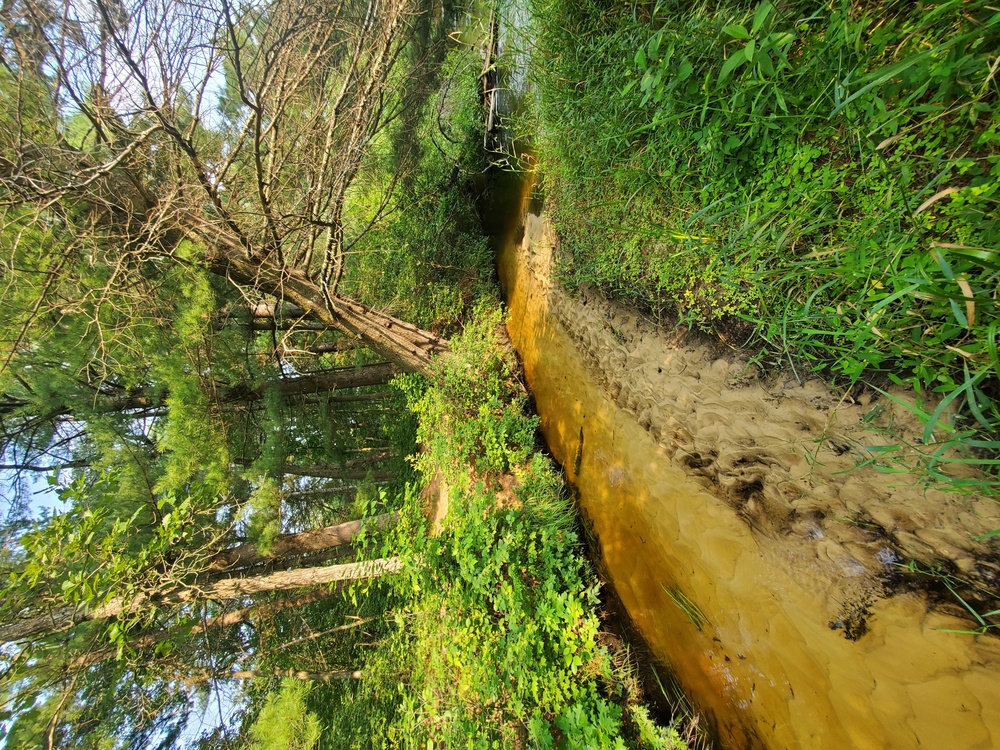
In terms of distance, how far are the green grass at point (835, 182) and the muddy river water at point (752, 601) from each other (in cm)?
56

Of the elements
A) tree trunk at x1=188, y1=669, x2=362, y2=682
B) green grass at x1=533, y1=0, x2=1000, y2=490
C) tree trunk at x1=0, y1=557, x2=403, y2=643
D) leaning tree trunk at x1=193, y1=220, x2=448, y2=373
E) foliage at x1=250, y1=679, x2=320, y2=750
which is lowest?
tree trunk at x1=188, y1=669, x2=362, y2=682

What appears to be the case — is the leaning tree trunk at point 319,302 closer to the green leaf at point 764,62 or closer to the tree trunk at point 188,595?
the tree trunk at point 188,595

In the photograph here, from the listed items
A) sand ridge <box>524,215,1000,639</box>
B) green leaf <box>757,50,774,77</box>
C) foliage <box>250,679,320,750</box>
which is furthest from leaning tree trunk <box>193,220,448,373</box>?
foliage <box>250,679,320,750</box>

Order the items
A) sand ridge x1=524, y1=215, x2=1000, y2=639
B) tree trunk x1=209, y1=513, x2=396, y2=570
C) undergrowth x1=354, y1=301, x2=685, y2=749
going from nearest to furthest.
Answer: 1. sand ridge x1=524, y1=215, x2=1000, y2=639
2. undergrowth x1=354, y1=301, x2=685, y2=749
3. tree trunk x1=209, y1=513, x2=396, y2=570

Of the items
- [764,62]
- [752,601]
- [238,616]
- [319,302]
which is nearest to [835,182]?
[764,62]

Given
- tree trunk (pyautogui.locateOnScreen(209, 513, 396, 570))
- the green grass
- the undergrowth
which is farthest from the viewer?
tree trunk (pyautogui.locateOnScreen(209, 513, 396, 570))

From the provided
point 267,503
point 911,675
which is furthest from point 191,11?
point 911,675

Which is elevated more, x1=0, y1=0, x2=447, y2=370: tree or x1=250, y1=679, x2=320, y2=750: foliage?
x1=0, y1=0, x2=447, y2=370: tree

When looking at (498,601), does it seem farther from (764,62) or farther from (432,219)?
(432,219)

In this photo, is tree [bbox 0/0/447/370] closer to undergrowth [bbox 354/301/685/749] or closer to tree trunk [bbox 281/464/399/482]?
undergrowth [bbox 354/301/685/749]

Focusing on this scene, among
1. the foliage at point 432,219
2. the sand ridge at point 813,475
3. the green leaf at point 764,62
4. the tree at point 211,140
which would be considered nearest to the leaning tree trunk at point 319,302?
the tree at point 211,140

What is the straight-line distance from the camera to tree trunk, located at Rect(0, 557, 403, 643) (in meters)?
3.54

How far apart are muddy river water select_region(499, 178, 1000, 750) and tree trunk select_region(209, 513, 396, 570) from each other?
260 centimetres

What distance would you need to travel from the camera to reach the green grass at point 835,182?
4.44 ft
